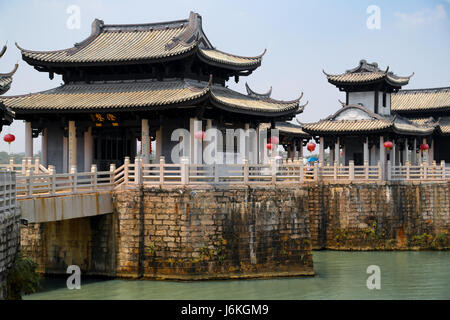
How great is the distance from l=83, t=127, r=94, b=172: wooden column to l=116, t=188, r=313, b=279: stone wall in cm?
469

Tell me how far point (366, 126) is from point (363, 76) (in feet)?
12.4

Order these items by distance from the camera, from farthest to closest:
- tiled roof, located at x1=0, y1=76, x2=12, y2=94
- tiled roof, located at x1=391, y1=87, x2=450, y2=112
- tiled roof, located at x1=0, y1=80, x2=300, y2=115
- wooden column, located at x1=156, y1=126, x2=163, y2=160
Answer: tiled roof, located at x1=391, y1=87, x2=450, y2=112 < wooden column, located at x1=156, y1=126, x2=163, y2=160 < tiled roof, located at x1=0, y1=80, x2=300, y2=115 < tiled roof, located at x1=0, y1=76, x2=12, y2=94

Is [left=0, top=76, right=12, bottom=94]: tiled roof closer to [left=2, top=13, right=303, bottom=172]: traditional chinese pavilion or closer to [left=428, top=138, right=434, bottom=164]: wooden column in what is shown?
[left=2, top=13, right=303, bottom=172]: traditional chinese pavilion

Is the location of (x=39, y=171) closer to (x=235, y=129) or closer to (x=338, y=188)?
(x=235, y=129)

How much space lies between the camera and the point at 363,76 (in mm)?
39531

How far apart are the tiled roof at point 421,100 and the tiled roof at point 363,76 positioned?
13.7 feet

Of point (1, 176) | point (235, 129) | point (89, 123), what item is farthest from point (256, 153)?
point (1, 176)

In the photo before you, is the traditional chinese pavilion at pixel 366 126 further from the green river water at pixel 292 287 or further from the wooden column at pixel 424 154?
the green river water at pixel 292 287

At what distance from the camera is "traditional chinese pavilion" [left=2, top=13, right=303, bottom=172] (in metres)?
27.1

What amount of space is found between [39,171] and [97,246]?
4.17 meters

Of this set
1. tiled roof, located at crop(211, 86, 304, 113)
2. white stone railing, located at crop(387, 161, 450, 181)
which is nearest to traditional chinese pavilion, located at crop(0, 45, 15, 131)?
tiled roof, located at crop(211, 86, 304, 113)

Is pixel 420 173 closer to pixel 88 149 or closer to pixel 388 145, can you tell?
pixel 388 145
